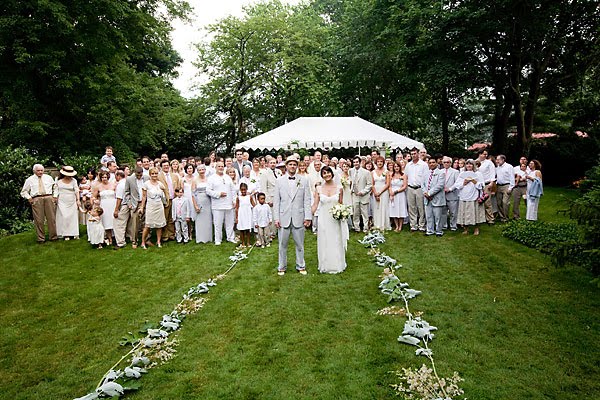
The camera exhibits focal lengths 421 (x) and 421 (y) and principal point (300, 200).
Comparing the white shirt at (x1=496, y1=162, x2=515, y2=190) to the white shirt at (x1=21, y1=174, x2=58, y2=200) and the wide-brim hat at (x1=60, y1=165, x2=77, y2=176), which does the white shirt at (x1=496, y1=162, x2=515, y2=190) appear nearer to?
the wide-brim hat at (x1=60, y1=165, x2=77, y2=176)

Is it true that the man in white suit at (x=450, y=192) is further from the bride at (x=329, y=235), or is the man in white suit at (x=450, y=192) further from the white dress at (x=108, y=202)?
the white dress at (x=108, y=202)

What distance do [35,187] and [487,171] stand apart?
11795 millimetres

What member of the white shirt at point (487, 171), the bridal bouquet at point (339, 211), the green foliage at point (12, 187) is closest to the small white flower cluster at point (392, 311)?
the bridal bouquet at point (339, 211)

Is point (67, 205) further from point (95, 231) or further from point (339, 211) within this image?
point (339, 211)

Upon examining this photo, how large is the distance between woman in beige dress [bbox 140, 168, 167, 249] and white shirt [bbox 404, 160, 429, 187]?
6267 mm

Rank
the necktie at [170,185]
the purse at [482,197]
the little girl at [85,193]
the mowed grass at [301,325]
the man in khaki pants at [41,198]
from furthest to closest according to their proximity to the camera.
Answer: the little girl at [85,193], the necktie at [170,185], the purse at [482,197], the man in khaki pants at [41,198], the mowed grass at [301,325]

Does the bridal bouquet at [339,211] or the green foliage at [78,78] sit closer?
the bridal bouquet at [339,211]

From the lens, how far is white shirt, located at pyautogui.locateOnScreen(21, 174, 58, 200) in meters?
10.4

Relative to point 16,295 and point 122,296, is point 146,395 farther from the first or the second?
point 16,295

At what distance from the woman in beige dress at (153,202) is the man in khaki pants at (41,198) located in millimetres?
2629

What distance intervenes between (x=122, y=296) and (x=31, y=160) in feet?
27.0

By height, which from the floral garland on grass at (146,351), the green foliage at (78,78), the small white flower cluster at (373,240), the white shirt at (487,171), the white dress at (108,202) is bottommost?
the floral garland on grass at (146,351)

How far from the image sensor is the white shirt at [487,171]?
11.5 meters

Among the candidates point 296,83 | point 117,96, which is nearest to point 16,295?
point 117,96
